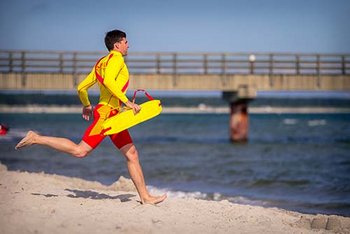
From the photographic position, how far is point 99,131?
20.8ft

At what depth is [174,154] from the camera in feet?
71.8

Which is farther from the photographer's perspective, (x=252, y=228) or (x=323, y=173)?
(x=323, y=173)

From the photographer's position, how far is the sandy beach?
552 cm

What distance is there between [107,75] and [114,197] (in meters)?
1.94

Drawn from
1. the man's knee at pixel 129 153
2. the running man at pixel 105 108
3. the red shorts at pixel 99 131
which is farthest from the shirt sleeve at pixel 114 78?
the man's knee at pixel 129 153

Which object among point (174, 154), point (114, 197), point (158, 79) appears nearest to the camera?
point (114, 197)

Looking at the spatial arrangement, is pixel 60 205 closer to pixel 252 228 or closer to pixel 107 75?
pixel 107 75

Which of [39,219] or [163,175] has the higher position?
[39,219]

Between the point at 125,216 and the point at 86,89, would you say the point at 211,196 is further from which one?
the point at 125,216

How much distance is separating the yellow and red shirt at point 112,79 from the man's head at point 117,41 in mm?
53

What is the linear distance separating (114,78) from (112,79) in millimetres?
37

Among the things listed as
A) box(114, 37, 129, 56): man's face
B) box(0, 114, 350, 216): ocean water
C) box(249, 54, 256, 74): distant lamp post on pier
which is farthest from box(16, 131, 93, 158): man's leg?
box(249, 54, 256, 74): distant lamp post on pier

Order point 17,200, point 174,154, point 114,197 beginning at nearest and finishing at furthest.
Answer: point 17,200 < point 114,197 < point 174,154

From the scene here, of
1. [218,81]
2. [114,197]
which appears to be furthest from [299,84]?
[114,197]
